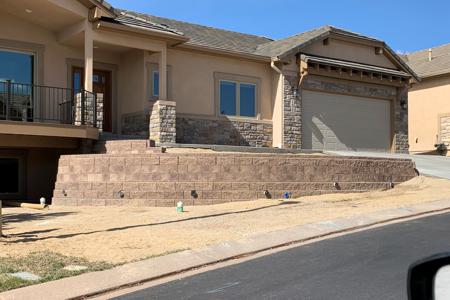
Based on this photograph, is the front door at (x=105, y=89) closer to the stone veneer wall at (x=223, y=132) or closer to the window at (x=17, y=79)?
the window at (x=17, y=79)

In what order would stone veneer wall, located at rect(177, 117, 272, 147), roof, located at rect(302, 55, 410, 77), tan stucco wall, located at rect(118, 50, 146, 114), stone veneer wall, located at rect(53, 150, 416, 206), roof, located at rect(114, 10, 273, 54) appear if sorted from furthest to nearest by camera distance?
roof, located at rect(302, 55, 410, 77) < roof, located at rect(114, 10, 273, 54) < stone veneer wall, located at rect(177, 117, 272, 147) < tan stucco wall, located at rect(118, 50, 146, 114) < stone veneer wall, located at rect(53, 150, 416, 206)

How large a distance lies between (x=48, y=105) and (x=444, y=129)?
1940 cm

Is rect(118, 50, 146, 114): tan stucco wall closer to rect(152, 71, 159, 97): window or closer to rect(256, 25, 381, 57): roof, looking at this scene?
rect(152, 71, 159, 97): window

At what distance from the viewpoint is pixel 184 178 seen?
14070 millimetres

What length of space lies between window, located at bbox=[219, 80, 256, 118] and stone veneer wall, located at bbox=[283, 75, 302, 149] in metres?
1.26

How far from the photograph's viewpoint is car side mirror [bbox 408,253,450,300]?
1922 millimetres

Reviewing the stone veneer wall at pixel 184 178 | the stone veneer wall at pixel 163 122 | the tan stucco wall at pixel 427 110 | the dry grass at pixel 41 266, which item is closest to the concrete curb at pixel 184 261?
the dry grass at pixel 41 266

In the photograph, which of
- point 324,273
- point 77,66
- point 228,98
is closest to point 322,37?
point 228,98

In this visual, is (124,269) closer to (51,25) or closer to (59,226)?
(59,226)

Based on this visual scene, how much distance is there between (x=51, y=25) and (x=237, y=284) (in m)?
13.9

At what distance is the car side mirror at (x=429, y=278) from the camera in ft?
6.31

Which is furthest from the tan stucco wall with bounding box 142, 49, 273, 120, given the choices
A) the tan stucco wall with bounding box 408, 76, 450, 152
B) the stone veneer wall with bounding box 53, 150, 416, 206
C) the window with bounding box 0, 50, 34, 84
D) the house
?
the tan stucco wall with bounding box 408, 76, 450, 152

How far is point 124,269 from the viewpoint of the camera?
7379 mm

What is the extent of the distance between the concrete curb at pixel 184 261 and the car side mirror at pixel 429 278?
5.08m
